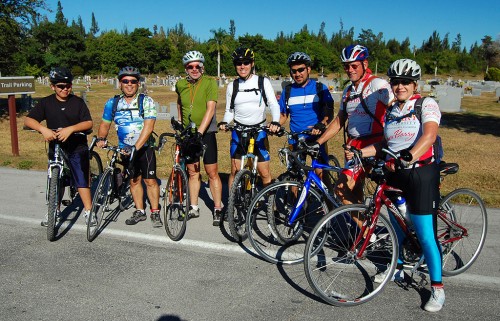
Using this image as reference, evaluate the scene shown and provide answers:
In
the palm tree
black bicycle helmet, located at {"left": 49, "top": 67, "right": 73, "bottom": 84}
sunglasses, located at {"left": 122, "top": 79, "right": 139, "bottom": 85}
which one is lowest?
sunglasses, located at {"left": 122, "top": 79, "right": 139, "bottom": 85}

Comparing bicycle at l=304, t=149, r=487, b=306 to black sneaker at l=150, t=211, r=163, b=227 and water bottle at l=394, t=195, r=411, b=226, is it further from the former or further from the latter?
black sneaker at l=150, t=211, r=163, b=227

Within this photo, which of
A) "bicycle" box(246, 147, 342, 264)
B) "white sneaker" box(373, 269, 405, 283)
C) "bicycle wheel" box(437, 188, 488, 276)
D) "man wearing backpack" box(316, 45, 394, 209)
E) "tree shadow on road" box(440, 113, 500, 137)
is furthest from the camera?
"tree shadow on road" box(440, 113, 500, 137)

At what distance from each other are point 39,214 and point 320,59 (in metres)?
94.6

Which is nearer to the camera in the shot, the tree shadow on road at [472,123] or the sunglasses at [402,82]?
the sunglasses at [402,82]

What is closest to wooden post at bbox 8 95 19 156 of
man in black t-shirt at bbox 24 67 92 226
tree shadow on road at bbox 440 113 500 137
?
man in black t-shirt at bbox 24 67 92 226

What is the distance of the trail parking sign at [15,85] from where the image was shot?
10422mm

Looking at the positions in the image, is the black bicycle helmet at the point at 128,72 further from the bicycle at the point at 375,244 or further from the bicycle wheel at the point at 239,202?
the bicycle at the point at 375,244

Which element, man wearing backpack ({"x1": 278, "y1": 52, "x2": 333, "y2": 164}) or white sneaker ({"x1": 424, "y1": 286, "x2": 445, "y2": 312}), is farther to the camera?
man wearing backpack ({"x1": 278, "y1": 52, "x2": 333, "y2": 164})

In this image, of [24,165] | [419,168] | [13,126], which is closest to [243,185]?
[419,168]

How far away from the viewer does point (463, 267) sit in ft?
13.6

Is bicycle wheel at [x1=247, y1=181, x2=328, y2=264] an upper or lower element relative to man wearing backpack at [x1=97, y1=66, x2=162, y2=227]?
Answer: lower

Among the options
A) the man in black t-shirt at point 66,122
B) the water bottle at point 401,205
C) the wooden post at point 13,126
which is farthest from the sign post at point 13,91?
the water bottle at point 401,205

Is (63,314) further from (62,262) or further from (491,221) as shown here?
(491,221)

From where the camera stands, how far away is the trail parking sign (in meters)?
10.4
